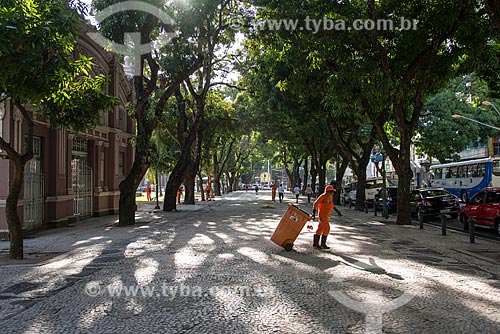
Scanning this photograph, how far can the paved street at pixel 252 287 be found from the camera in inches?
208

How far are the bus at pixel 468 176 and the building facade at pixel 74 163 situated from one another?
21.5 metres

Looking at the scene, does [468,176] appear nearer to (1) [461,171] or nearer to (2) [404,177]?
(1) [461,171]

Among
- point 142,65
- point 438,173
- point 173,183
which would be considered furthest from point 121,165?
point 438,173

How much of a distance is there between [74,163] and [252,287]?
48.4 ft

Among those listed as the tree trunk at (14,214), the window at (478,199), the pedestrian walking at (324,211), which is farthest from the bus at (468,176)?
the tree trunk at (14,214)

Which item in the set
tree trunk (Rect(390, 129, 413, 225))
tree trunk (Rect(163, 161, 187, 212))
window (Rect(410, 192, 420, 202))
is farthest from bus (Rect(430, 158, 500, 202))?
tree trunk (Rect(163, 161, 187, 212))

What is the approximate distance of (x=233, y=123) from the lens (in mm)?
34781

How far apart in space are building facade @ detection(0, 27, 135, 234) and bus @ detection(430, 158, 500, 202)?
21.5m

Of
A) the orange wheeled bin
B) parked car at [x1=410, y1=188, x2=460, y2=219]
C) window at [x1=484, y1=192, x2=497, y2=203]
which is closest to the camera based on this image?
the orange wheeled bin

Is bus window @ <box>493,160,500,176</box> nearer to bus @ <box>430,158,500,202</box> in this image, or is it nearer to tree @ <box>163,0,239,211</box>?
bus @ <box>430,158,500,202</box>

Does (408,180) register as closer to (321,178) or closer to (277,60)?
(277,60)

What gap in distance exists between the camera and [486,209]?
1462 centimetres

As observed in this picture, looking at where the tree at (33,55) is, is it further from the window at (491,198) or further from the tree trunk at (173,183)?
the window at (491,198)

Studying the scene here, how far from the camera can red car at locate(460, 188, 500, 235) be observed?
14.1 metres
